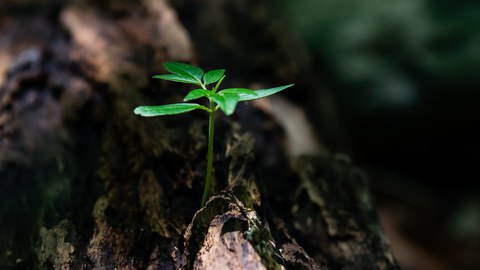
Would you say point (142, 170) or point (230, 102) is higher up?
point (142, 170)

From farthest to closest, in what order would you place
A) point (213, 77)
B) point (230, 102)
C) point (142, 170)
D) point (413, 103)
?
point (413, 103), point (142, 170), point (213, 77), point (230, 102)

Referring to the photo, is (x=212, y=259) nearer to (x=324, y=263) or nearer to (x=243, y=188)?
(x=243, y=188)

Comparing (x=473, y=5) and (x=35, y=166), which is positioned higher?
(x=473, y=5)

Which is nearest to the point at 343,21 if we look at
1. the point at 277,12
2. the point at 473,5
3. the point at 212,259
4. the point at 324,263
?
the point at 473,5

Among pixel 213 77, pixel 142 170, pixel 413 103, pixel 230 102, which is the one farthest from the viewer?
pixel 413 103

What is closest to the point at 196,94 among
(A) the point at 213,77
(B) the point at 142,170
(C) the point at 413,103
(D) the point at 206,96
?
(D) the point at 206,96

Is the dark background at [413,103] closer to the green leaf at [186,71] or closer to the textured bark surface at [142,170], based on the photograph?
the textured bark surface at [142,170]

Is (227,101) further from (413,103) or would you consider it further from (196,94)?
(413,103)
